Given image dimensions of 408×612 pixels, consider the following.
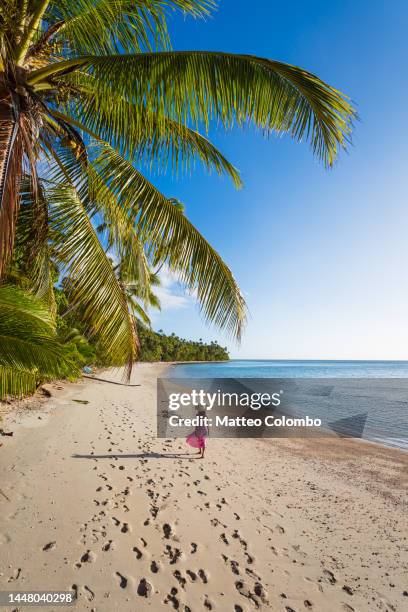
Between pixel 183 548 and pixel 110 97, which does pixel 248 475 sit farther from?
pixel 110 97

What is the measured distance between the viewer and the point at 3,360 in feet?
11.5

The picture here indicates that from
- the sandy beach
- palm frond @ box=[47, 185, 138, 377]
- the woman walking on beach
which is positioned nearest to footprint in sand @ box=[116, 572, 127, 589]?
the sandy beach

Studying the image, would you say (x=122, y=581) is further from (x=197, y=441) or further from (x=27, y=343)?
(x=197, y=441)

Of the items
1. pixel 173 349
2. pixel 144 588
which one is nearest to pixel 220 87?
pixel 144 588

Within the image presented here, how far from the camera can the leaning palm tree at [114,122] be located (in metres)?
3.05

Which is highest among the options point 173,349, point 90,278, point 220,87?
point 220,87

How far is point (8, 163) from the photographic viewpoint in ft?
8.69

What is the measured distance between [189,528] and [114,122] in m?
5.67

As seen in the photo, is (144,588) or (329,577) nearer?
(144,588)

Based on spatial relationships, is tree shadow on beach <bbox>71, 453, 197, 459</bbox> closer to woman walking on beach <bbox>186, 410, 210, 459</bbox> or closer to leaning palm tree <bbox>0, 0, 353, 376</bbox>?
woman walking on beach <bbox>186, 410, 210, 459</bbox>

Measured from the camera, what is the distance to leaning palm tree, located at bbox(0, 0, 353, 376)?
3049 millimetres

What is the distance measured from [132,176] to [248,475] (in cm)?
687

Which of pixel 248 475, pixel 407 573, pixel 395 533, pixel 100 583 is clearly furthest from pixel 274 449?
pixel 100 583

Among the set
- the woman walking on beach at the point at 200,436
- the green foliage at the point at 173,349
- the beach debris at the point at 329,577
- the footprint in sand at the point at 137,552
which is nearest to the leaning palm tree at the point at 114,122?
the footprint in sand at the point at 137,552
